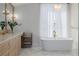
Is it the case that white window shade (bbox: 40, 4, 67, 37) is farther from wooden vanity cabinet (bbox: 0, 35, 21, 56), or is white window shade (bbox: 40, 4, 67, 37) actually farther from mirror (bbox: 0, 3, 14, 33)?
wooden vanity cabinet (bbox: 0, 35, 21, 56)

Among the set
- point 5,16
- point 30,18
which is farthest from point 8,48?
point 30,18

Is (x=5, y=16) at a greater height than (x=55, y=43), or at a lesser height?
greater

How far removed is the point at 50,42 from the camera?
206 inches

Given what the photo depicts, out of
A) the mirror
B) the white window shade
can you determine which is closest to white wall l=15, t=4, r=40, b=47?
the white window shade

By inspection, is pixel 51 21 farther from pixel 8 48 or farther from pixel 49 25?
pixel 8 48

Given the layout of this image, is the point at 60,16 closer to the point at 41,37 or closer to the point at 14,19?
the point at 41,37

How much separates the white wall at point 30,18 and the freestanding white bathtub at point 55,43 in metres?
0.28

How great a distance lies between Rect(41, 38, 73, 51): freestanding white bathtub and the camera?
16.5 ft

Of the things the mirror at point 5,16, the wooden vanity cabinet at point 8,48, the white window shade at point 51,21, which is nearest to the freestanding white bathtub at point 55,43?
the white window shade at point 51,21

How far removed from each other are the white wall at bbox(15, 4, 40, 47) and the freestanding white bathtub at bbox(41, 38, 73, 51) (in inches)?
11.2

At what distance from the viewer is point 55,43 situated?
519 cm

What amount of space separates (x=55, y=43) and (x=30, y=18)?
1233 millimetres

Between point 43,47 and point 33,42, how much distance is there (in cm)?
38

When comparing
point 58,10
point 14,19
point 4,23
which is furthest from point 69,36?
point 4,23
